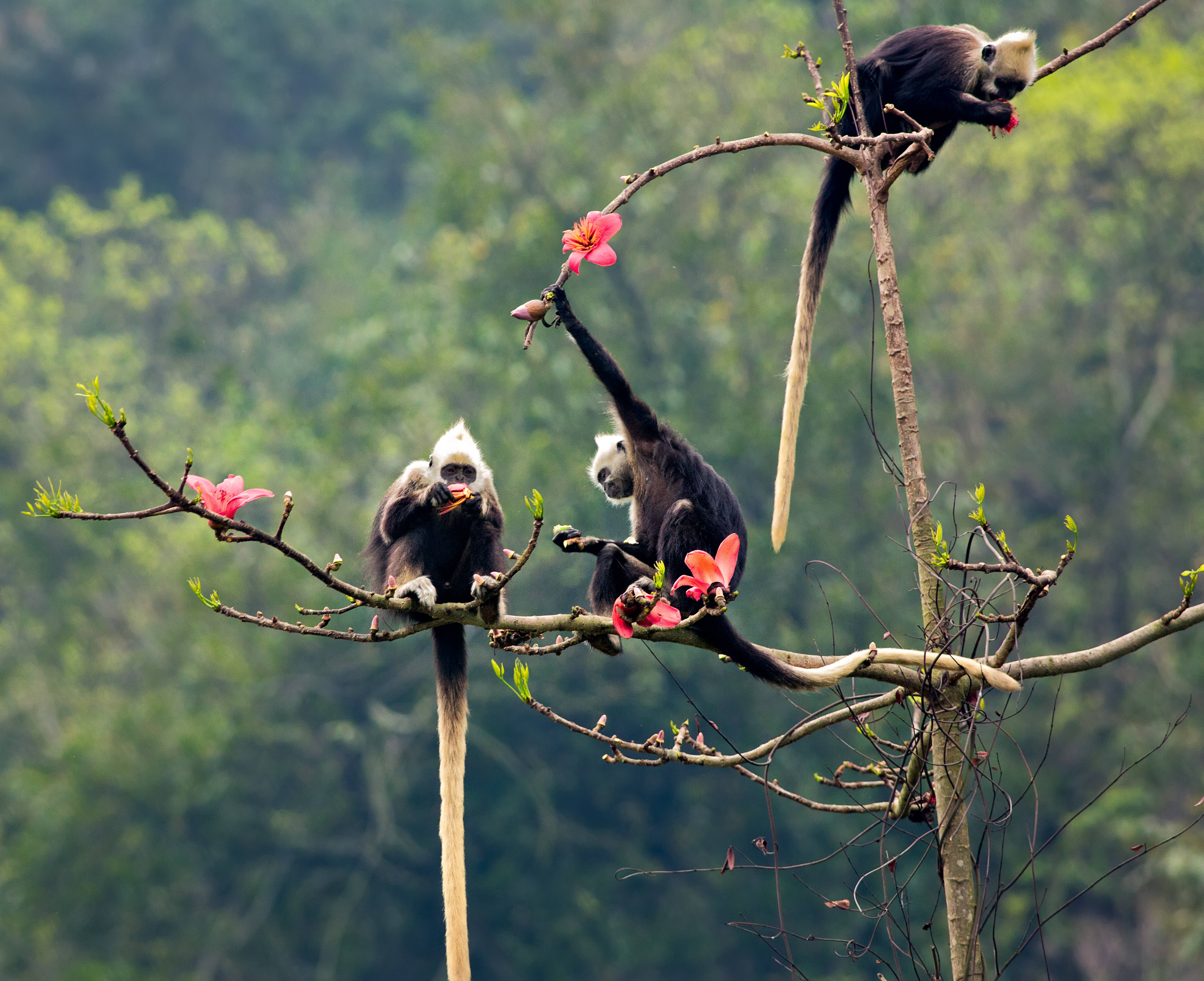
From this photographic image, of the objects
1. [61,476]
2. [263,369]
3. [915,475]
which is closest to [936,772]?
[915,475]

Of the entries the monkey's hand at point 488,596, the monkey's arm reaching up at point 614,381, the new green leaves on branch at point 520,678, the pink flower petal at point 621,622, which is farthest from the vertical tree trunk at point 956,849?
the monkey's arm reaching up at point 614,381

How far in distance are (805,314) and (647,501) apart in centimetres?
68

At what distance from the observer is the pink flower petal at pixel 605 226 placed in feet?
8.02

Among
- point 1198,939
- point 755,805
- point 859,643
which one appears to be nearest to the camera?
point 1198,939

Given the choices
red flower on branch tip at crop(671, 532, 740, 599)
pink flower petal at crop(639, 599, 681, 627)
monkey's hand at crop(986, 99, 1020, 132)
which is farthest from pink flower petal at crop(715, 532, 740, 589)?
monkey's hand at crop(986, 99, 1020, 132)

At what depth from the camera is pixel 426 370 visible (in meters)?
12.5

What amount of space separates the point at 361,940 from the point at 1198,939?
720cm

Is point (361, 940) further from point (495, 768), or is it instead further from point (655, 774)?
point (655, 774)

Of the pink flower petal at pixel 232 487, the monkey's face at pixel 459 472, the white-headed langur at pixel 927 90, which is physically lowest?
the pink flower petal at pixel 232 487

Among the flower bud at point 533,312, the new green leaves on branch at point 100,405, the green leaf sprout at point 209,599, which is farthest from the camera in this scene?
the flower bud at point 533,312

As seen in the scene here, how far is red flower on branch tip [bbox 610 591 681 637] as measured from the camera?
224 cm

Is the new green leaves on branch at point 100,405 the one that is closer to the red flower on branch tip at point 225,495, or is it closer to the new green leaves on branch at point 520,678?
the red flower on branch tip at point 225,495

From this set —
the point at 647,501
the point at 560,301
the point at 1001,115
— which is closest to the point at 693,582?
the point at 560,301

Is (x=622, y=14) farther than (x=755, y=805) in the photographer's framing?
Yes
